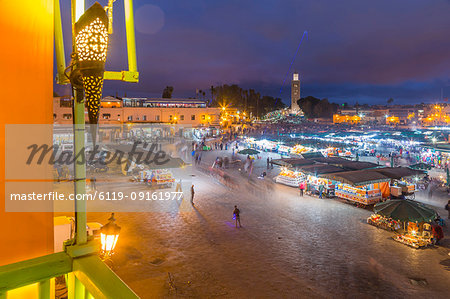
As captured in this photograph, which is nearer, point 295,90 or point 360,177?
point 360,177

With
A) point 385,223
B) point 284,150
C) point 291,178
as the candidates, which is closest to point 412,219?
point 385,223

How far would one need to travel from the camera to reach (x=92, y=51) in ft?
5.44

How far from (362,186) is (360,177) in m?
0.49

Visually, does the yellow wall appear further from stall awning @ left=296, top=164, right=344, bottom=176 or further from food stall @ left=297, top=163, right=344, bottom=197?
stall awning @ left=296, top=164, right=344, bottom=176

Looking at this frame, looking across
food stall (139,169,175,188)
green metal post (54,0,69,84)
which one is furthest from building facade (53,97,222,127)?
green metal post (54,0,69,84)

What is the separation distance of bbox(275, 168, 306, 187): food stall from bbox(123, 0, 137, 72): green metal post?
696 inches

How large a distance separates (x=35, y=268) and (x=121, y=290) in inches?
23.9

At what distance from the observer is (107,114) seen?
4681cm

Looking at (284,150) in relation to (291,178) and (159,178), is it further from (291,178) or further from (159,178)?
(159,178)

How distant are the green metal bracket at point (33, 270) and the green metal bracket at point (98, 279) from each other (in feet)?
0.24

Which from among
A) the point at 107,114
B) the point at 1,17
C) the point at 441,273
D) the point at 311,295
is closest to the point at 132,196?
the point at 311,295

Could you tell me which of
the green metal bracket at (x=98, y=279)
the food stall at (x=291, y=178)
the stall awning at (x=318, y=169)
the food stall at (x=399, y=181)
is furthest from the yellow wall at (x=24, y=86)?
the food stall at (x=291, y=178)

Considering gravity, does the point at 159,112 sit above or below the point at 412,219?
above

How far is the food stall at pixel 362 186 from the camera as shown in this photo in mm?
14602
